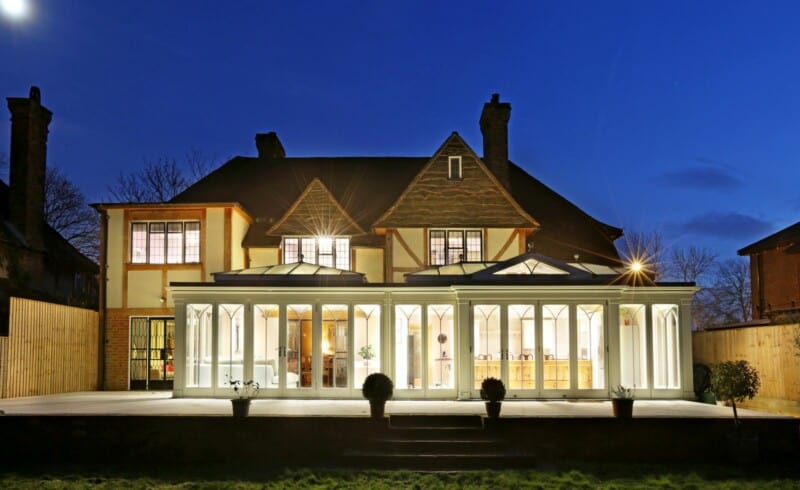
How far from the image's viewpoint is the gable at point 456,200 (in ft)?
80.0

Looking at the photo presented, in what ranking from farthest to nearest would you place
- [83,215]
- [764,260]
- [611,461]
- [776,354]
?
[83,215], [764,260], [776,354], [611,461]

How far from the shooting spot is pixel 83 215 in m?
40.9

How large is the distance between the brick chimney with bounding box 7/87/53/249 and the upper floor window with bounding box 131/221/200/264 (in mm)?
3457

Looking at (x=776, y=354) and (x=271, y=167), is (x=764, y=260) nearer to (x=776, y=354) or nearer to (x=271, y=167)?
(x=776, y=354)

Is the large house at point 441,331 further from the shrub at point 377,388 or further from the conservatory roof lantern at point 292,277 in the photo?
the shrub at point 377,388

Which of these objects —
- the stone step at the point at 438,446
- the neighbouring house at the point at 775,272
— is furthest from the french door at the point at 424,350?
the neighbouring house at the point at 775,272

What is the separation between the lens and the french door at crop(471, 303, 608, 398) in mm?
18828

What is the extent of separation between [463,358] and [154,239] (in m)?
9.98

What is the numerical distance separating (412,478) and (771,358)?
30.9ft

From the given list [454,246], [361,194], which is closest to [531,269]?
[454,246]

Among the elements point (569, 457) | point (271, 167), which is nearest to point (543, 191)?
point (271, 167)

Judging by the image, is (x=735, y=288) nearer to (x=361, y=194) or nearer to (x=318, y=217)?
(x=361, y=194)

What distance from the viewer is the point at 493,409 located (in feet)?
47.3

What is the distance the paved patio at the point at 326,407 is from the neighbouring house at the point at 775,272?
16.1m
